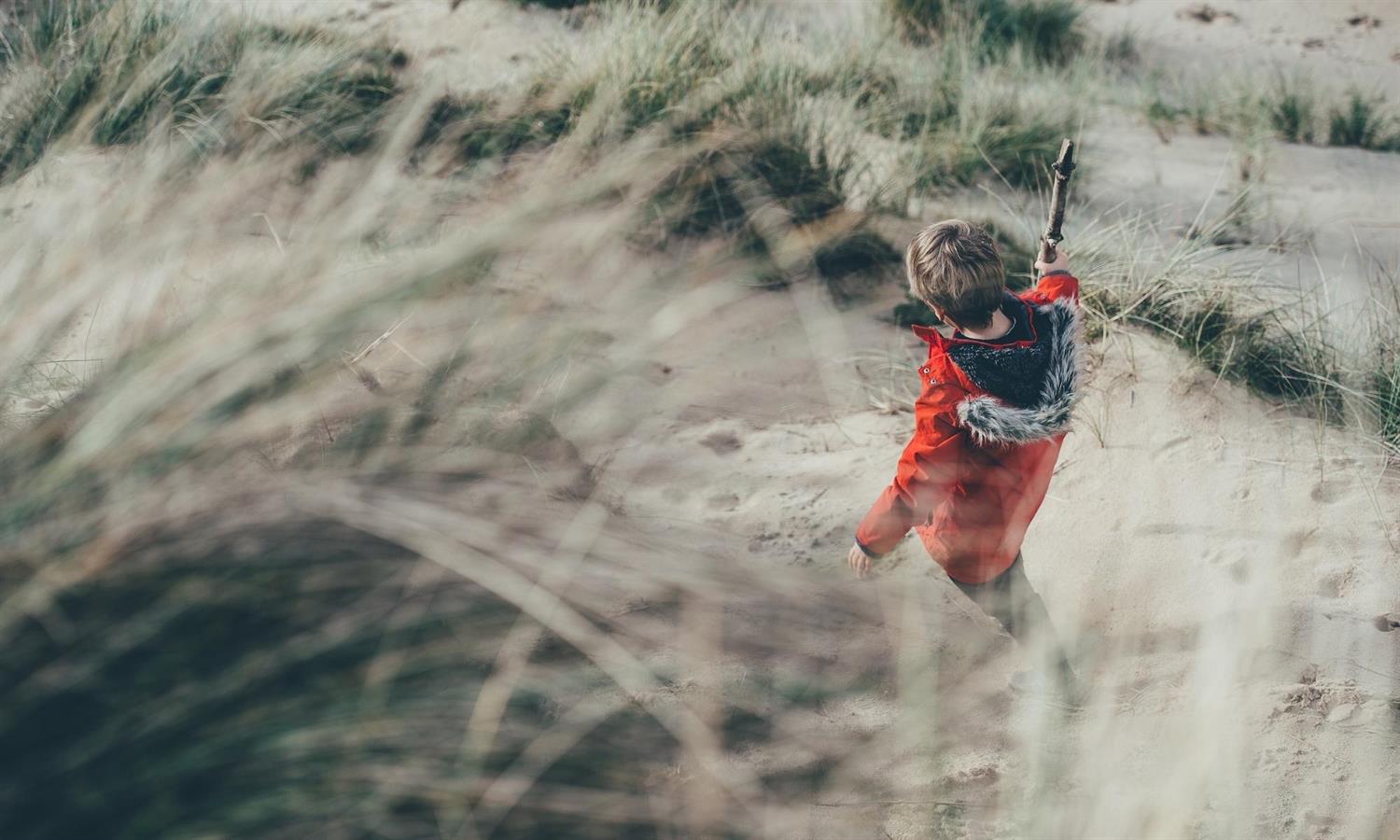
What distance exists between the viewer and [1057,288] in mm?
1822

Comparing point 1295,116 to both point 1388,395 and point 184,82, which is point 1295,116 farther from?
point 184,82

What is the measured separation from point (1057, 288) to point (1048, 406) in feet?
0.81

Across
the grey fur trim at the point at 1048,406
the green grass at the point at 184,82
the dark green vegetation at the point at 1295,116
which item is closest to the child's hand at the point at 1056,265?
the grey fur trim at the point at 1048,406

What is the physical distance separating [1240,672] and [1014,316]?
35.8 inches

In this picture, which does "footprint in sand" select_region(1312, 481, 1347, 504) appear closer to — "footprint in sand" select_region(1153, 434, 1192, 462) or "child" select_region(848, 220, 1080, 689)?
"footprint in sand" select_region(1153, 434, 1192, 462)

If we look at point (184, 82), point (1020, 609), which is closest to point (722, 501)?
point (1020, 609)

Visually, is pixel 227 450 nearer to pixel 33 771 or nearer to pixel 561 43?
pixel 33 771

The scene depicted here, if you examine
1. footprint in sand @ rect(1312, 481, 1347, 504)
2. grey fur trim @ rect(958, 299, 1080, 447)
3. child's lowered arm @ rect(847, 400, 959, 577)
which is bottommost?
footprint in sand @ rect(1312, 481, 1347, 504)

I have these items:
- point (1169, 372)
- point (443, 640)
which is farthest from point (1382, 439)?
point (443, 640)

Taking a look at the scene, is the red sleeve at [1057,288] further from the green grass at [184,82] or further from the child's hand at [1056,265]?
the green grass at [184,82]

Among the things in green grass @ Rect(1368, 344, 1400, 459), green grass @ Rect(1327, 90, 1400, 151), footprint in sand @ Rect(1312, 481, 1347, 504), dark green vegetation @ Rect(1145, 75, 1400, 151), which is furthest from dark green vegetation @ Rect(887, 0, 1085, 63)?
footprint in sand @ Rect(1312, 481, 1347, 504)

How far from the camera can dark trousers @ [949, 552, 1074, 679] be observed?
2.04 m

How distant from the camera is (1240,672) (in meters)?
2.01

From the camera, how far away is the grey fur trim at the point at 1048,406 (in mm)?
1704
